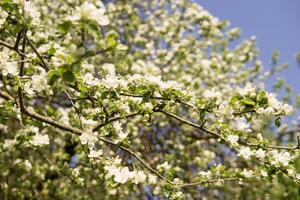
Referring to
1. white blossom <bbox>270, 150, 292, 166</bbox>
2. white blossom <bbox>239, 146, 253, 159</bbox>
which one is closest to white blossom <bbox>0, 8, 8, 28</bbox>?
white blossom <bbox>239, 146, 253, 159</bbox>

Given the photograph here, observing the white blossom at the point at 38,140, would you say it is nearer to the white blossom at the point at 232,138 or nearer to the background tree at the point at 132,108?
the background tree at the point at 132,108

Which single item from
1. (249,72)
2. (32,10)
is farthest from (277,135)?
(32,10)

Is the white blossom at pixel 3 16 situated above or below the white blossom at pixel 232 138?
above

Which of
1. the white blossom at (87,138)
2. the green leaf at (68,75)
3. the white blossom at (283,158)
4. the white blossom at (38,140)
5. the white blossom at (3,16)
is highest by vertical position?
the white blossom at (3,16)

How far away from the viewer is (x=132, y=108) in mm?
3854

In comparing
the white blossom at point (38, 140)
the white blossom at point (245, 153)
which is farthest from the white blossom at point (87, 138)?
the white blossom at point (245, 153)

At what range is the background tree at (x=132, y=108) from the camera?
2867 mm

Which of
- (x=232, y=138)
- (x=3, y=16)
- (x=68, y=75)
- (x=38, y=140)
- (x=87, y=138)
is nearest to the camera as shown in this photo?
(x=68, y=75)

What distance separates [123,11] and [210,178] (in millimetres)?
6008

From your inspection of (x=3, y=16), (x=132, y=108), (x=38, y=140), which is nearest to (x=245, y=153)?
(x=132, y=108)

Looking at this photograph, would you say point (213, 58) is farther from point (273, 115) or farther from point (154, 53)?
point (273, 115)

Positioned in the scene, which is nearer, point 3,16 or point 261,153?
point 3,16

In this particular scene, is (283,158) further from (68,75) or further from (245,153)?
(68,75)

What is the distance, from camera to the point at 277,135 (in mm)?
10289
